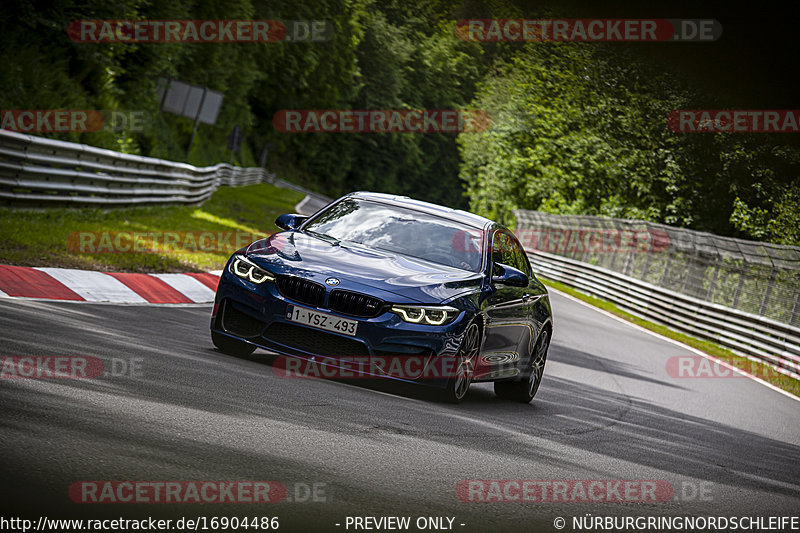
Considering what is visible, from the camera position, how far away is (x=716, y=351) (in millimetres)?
22781

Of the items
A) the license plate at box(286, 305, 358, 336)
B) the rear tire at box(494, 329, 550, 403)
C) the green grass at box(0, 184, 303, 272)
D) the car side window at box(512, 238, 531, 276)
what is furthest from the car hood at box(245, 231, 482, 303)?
the green grass at box(0, 184, 303, 272)

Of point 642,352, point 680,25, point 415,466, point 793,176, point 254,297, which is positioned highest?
point 680,25

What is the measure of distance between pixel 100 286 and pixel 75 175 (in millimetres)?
5763

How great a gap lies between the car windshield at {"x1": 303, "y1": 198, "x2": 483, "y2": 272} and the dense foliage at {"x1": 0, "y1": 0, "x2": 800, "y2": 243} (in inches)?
504

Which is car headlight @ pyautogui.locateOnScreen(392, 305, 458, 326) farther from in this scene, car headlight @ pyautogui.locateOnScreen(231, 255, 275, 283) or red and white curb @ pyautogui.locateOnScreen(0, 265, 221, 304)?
red and white curb @ pyautogui.locateOnScreen(0, 265, 221, 304)

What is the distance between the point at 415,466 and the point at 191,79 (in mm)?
42282

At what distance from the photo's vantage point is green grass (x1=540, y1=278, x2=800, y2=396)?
18366mm

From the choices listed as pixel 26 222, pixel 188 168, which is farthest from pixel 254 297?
pixel 188 168

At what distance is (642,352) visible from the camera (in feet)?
61.2

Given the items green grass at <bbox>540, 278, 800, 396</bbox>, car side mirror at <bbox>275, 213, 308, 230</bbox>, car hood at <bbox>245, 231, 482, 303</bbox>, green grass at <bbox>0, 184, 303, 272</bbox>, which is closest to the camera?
car hood at <bbox>245, 231, 482, 303</bbox>

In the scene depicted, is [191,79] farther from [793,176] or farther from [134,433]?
[134,433]

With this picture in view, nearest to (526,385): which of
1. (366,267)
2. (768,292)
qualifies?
(366,267)

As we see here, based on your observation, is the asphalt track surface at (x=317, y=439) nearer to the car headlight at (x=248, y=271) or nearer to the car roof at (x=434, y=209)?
the car headlight at (x=248, y=271)

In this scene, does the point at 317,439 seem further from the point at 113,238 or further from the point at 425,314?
the point at 113,238
